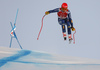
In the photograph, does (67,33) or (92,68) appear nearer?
(92,68)

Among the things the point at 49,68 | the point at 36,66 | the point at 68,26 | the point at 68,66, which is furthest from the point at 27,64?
the point at 68,26

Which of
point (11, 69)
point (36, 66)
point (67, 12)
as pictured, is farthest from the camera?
point (67, 12)

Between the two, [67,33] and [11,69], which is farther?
[67,33]

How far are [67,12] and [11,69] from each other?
1501 mm

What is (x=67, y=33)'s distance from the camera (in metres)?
2.80

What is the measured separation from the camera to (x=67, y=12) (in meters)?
2.66

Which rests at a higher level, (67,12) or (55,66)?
(67,12)

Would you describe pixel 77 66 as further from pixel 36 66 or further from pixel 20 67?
pixel 20 67

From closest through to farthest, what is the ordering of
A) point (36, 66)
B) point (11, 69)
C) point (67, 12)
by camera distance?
point (11, 69)
point (36, 66)
point (67, 12)

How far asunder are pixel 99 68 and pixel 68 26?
1.23 meters

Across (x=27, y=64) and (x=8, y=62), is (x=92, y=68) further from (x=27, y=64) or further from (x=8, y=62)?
(x=8, y=62)

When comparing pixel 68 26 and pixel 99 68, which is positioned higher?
pixel 68 26

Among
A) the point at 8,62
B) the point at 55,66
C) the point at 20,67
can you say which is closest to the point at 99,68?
the point at 55,66

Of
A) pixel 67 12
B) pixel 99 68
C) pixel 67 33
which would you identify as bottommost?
pixel 99 68
